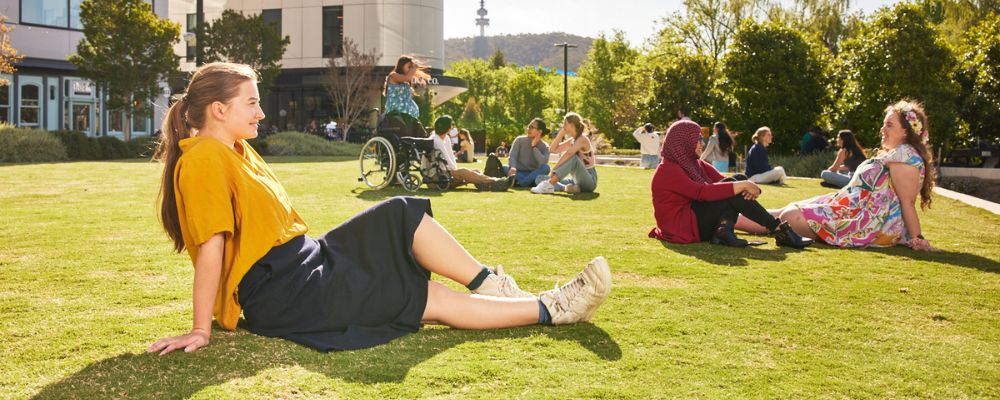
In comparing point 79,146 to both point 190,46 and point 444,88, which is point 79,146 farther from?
point 444,88

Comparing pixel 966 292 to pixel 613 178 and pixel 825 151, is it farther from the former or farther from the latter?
pixel 825 151

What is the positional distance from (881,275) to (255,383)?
15.2 ft

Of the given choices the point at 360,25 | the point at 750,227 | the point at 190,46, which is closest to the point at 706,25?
the point at 360,25

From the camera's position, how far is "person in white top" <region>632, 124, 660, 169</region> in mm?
25922

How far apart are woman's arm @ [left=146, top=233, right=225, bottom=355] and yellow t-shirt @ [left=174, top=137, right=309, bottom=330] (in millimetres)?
58

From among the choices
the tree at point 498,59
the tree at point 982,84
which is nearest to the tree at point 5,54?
the tree at point 982,84

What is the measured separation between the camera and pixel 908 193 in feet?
25.1

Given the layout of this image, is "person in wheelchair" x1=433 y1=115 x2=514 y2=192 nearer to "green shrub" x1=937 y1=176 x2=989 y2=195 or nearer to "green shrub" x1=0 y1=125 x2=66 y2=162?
"green shrub" x1=937 y1=176 x2=989 y2=195

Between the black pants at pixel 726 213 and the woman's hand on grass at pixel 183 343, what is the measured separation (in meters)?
5.13

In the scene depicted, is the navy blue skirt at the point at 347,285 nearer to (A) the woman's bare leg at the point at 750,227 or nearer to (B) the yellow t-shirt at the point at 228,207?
(B) the yellow t-shirt at the point at 228,207

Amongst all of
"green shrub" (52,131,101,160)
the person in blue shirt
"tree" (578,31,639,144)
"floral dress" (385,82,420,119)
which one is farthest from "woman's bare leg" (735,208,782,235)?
"tree" (578,31,639,144)

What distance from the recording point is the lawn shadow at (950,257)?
6.94 m

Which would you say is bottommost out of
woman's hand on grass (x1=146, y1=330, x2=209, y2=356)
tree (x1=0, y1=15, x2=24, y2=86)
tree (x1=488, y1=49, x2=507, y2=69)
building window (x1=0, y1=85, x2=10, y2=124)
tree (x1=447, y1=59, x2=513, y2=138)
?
woman's hand on grass (x1=146, y1=330, x2=209, y2=356)

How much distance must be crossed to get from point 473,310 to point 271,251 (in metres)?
0.95
